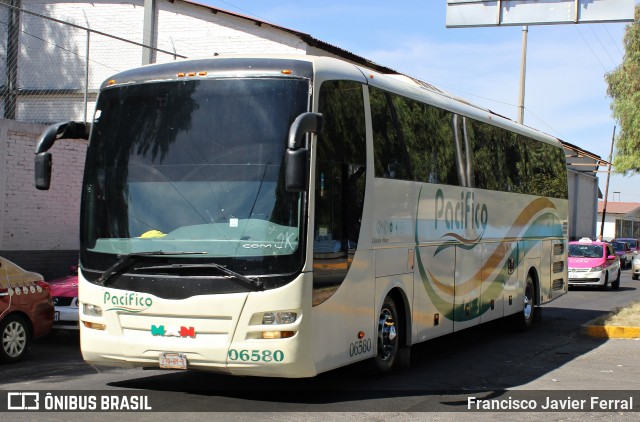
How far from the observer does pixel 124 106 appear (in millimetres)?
8664

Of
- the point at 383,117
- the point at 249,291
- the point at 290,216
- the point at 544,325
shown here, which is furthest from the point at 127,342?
the point at 544,325

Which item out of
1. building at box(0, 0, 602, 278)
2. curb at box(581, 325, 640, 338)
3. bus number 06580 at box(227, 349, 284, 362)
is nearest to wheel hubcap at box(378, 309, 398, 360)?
bus number 06580 at box(227, 349, 284, 362)

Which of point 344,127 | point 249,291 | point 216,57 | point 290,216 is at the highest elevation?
point 216,57

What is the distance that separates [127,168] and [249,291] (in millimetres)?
1873

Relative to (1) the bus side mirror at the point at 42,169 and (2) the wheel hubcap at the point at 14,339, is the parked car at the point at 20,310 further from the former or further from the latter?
(1) the bus side mirror at the point at 42,169

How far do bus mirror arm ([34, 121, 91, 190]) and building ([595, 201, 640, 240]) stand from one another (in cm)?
9024

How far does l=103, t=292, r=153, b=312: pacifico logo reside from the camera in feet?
26.4

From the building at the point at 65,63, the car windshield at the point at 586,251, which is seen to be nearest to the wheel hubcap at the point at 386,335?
the building at the point at 65,63

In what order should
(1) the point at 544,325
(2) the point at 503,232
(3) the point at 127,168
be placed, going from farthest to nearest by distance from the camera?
(1) the point at 544,325, (2) the point at 503,232, (3) the point at 127,168

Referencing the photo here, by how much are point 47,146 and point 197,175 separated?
1.69 metres

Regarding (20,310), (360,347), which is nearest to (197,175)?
(360,347)

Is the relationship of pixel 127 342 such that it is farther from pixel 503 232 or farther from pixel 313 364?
pixel 503 232

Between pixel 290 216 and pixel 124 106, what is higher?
pixel 124 106

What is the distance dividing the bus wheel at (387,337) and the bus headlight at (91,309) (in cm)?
320
